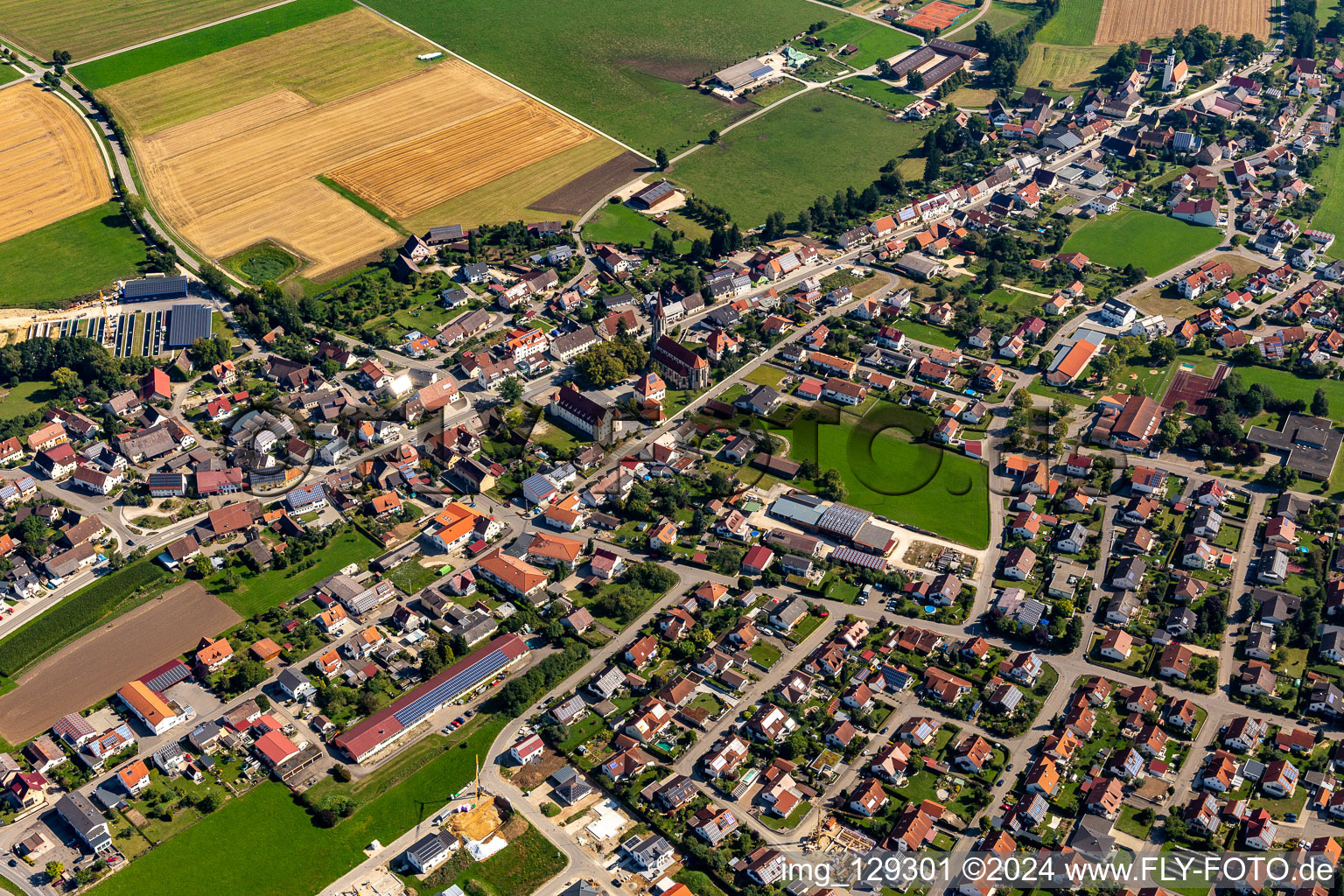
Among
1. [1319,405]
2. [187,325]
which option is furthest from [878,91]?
[187,325]

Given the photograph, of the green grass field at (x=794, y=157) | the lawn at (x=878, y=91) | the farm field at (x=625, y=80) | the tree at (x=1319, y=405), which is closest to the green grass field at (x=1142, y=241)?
the tree at (x=1319, y=405)

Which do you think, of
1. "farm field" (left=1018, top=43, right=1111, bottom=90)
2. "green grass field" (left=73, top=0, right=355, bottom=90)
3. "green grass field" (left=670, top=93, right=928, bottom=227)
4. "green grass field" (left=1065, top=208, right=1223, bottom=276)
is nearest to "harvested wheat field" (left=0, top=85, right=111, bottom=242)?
"green grass field" (left=73, top=0, right=355, bottom=90)

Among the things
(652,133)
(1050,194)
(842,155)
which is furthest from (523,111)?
(1050,194)

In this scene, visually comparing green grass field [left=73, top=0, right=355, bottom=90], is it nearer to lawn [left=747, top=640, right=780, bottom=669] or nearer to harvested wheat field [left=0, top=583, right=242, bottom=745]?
harvested wheat field [left=0, top=583, right=242, bottom=745]

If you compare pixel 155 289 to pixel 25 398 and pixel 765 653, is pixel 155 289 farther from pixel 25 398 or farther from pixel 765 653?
pixel 765 653

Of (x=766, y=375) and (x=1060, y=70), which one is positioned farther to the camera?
(x=1060, y=70)

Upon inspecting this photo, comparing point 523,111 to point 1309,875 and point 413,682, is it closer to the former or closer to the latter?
point 413,682
